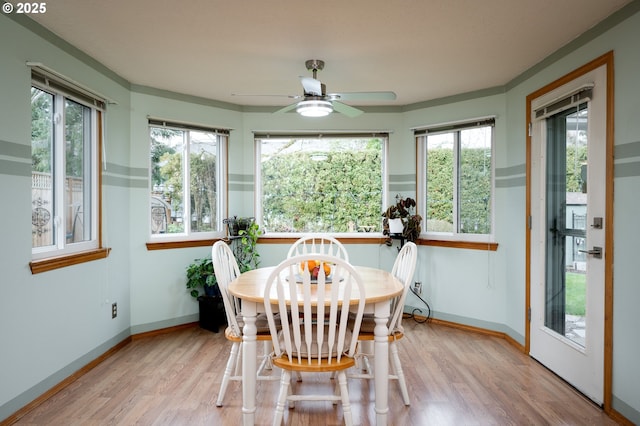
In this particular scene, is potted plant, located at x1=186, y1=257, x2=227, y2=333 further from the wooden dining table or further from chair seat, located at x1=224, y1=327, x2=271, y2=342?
the wooden dining table

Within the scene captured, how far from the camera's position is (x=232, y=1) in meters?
2.16

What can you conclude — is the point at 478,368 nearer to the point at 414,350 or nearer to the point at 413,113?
the point at 414,350

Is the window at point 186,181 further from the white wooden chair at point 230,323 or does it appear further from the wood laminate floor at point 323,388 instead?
the white wooden chair at point 230,323

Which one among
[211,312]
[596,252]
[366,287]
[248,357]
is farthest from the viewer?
[211,312]

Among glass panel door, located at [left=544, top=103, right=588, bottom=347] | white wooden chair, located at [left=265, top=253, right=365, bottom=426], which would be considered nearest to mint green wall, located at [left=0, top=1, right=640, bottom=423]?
glass panel door, located at [left=544, top=103, right=588, bottom=347]

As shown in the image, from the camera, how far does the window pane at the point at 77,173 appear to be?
2891 millimetres

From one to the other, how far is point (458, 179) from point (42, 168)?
366 centimetres

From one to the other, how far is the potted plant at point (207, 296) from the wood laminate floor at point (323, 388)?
18.8 inches

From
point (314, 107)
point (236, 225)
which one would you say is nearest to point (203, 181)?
point (236, 225)

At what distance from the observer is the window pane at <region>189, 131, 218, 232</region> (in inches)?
161

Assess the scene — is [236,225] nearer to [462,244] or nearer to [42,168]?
[42,168]

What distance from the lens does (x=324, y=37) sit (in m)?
2.63

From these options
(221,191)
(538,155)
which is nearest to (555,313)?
Answer: (538,155)

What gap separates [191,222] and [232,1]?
2460mm
